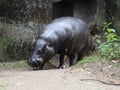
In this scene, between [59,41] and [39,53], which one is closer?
[39,53]

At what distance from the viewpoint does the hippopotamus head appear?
6766 mm

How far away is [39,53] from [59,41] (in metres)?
0.48

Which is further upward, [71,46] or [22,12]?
[22,12]

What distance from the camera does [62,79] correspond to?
5.19 m

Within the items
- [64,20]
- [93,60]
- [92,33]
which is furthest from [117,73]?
[92,33]

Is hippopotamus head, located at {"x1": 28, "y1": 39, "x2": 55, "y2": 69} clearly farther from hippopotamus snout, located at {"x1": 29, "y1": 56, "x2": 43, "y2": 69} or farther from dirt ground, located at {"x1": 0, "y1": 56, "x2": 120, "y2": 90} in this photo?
dirt ground, located at {"x1": 0, "y1": 56, "x2": 120, "y2": 90}

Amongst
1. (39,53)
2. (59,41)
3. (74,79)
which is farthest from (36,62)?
(74,79)

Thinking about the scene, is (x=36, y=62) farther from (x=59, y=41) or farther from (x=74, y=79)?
(x=74, y=79)

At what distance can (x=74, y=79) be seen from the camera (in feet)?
17.0

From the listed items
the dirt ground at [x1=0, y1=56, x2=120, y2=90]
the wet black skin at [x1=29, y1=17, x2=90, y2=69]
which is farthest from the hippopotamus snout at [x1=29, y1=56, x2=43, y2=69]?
the dirt ground at [x1=0, y1=56, x2=120, y2=90]

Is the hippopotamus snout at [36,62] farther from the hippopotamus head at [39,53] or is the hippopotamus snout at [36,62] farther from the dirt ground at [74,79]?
the dirt ground at [74,79]

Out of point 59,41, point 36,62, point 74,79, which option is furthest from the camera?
point 59,41

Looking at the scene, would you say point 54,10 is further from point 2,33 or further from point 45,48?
point 45,48

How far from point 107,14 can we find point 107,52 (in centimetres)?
283
